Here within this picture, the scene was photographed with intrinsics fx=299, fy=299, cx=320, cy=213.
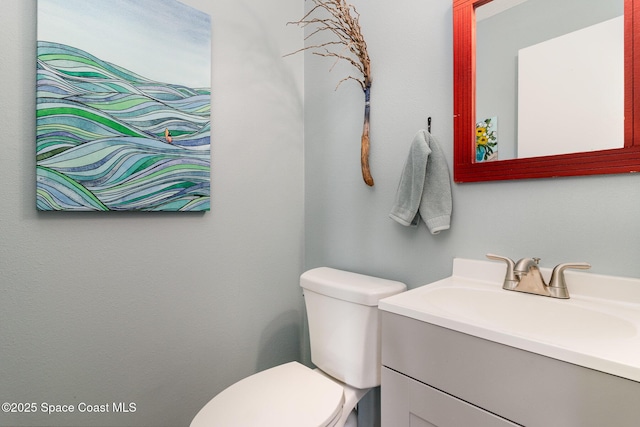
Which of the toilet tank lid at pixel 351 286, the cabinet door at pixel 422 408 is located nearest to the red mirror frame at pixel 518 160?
the toilet tank lid at pixel 351 286

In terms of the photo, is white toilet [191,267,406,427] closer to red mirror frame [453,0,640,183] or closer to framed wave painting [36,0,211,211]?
red mirror frame [453,0,640,183]

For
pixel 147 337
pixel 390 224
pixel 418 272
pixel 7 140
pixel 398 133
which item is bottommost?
pixel 147 337

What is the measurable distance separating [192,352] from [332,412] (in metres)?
0.68

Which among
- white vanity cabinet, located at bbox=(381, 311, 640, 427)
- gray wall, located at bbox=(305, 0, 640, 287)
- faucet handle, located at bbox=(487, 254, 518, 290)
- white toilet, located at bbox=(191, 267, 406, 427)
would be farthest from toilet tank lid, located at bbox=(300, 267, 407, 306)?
faucet handle, located at bbox=(487, 254, 518, 290)

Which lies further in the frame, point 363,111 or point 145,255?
point 363,111

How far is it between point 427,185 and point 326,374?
Result: 0.84m

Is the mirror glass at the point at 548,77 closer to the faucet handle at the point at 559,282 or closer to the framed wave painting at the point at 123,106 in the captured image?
the faucet handle at the point at 559,282

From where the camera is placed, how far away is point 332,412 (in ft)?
2.97

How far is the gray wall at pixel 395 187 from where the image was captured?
2.62 ft

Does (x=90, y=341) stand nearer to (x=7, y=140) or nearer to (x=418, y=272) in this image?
(x=7, y=140)

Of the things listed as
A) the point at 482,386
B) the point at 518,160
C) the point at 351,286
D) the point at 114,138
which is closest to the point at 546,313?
the point at 482,386

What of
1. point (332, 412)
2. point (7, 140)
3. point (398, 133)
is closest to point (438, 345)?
point (332, 412)

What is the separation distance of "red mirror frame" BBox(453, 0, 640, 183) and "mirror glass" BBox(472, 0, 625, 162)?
0.02 m

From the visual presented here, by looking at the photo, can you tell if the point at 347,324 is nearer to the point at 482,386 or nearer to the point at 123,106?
the point at 482,386
